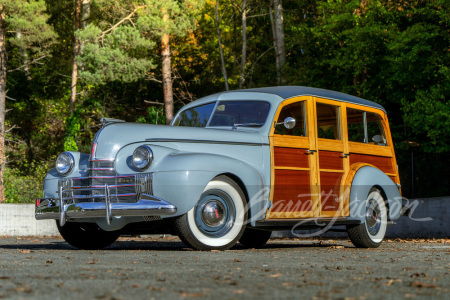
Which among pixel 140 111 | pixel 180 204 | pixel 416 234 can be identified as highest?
pixel 140 111

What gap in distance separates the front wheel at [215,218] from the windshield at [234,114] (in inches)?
48.9

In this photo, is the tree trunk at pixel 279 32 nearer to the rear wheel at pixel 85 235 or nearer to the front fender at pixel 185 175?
the rear wheel at pixel 85 235

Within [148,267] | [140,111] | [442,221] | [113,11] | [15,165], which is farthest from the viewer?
[140,111]

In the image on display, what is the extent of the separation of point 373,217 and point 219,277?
5.71m

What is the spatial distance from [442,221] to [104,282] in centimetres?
1272

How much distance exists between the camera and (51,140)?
3588 cm

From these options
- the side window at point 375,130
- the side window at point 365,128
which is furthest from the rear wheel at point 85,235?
the side window at point 375,130

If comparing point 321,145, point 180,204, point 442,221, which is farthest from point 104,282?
point 442,221

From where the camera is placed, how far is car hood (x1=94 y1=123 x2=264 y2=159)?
8.64m

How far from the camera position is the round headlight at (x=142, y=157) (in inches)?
323

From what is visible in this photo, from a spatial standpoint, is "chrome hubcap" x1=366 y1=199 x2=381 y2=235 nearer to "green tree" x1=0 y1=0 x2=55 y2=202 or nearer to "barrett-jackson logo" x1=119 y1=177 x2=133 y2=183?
"barrett-jackson logo" x1=119 y1=177 x2=133 y2=183

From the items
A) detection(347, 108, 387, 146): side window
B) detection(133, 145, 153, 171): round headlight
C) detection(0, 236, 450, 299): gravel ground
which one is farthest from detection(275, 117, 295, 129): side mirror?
detection(0, 236, 450, 299): gravel ground

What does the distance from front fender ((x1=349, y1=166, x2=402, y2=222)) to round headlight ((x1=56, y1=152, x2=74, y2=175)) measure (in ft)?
13.6

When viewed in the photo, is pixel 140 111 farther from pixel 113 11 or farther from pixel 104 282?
pixel 104 282
